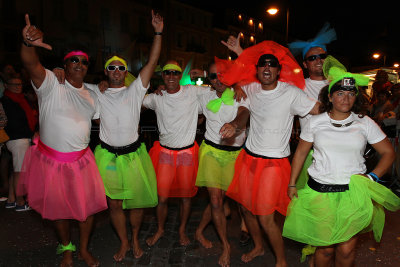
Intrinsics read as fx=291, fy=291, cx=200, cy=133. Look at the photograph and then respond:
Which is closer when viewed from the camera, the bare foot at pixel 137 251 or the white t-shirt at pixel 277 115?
the white t-shirt at pixel 277 115

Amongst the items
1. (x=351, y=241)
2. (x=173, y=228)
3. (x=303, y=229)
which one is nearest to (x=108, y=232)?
(x=173, y=228)

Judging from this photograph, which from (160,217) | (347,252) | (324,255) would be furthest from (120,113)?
(347,252)

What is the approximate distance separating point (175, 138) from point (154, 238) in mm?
1461

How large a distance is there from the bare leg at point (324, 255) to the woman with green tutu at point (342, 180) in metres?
0.11

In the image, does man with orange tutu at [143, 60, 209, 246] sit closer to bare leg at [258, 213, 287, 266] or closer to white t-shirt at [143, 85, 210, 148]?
white t-shirt at [143, 85, 210, 148]

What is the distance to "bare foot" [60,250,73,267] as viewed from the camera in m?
3.54

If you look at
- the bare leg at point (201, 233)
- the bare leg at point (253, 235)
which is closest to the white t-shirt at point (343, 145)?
the bare leg at point (253, 235)

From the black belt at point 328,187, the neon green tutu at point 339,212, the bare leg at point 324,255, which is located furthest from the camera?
the bare leg at point 324,255

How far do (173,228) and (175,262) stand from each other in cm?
96

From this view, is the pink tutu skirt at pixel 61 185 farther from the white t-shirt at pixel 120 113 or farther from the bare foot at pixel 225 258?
the bare foot at pixel 225 258

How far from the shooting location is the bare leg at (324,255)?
2.93 metres

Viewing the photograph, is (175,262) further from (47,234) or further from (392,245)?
(392,245)

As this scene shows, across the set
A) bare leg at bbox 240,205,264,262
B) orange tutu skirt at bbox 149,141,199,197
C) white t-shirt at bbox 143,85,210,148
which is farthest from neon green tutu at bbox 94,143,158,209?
bare leg at bbox 240,205,264,262

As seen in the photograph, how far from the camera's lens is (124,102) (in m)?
3.62
